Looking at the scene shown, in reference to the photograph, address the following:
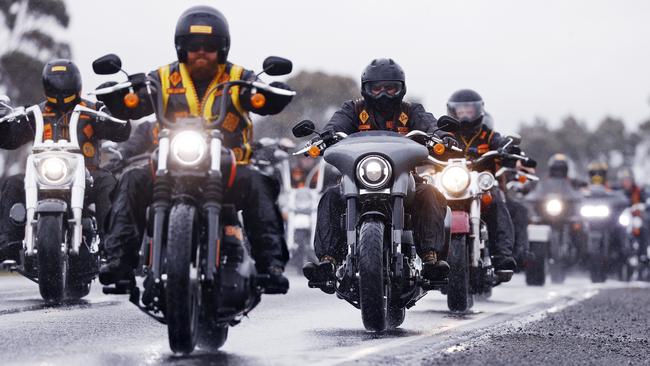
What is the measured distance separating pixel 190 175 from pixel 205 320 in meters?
0.90

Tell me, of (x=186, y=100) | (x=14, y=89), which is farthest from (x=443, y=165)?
(x=14, y=89)

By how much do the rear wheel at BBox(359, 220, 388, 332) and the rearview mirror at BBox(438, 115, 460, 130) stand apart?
1.36m

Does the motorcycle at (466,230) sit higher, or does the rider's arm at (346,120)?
the rider's arm at (346,120)

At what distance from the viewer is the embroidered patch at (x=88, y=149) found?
13453mm

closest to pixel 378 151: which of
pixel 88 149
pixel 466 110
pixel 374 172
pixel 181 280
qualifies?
pixel 374 172

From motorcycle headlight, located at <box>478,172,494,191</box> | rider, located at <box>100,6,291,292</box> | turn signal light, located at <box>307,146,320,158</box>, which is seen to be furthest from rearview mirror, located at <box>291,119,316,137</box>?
motorcycle headlight, located at <box>478,172,494,191</box>

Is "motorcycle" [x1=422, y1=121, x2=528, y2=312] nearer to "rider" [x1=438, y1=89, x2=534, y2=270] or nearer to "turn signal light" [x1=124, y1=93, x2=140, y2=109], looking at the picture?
"rider" [x1=438, y1=89, x2=534, y2=270]

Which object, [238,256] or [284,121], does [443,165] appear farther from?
[284,121]

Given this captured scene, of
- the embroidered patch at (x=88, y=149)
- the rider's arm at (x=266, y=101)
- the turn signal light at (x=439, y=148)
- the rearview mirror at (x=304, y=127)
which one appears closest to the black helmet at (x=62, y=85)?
the embroidered patch at (x=88, y=149)

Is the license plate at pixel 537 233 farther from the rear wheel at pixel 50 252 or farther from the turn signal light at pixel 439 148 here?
the turn signal light at pixel 439 148

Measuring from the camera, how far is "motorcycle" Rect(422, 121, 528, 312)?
12984 mm

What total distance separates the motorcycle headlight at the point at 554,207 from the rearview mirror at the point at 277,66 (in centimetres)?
1556

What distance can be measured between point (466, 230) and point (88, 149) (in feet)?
11.8

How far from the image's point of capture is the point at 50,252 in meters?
12.3
